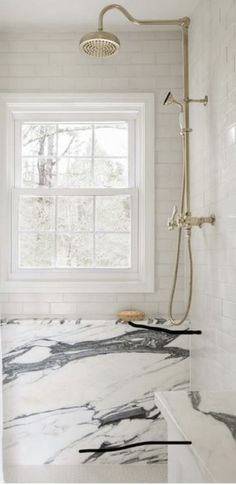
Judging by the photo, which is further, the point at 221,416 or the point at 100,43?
the point at 100,43

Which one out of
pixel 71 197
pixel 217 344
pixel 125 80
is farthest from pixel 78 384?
pixel 125 80

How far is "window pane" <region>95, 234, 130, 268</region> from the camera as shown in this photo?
112 inches

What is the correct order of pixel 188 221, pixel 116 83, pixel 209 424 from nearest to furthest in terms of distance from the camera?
pixel 209 424, pixel 188 221, pixel 116 83

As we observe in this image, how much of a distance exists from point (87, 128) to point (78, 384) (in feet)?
5.11

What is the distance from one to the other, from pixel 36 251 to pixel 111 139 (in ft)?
2.78

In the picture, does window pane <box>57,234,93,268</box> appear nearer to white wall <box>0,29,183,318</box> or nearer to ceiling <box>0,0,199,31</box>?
white wall <box>0,29,183,318</box>

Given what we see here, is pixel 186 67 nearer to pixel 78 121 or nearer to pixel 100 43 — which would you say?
pixel 100 43

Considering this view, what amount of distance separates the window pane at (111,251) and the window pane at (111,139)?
53 centimetres

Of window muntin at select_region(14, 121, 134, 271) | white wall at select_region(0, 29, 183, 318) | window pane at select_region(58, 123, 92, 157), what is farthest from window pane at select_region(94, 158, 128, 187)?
white wall at select_region(0, 29, 183, 318)

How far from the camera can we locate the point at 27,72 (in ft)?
9.18

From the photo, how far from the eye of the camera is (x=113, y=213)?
9.37 ft

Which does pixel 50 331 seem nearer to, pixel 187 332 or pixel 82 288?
pixel 82 288

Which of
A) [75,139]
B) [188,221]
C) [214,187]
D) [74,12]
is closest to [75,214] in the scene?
[75,139]

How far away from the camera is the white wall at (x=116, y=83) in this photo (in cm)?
277
